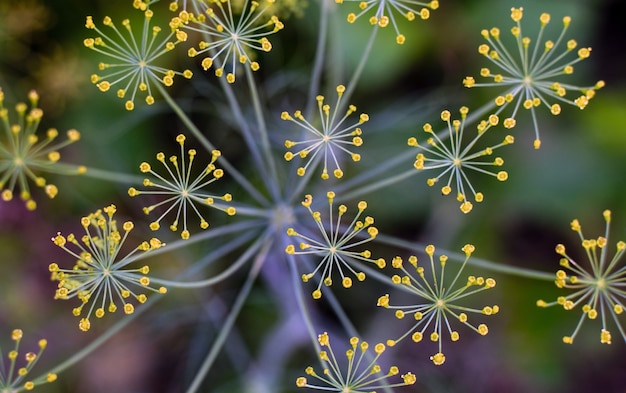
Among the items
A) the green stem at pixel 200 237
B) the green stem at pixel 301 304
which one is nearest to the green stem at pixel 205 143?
the green stem at pixel 200 237

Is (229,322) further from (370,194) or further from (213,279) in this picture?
(370,194)

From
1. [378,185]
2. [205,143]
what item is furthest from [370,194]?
[205,143]

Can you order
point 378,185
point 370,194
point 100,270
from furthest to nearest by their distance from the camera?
1. point 370,194
2. point 378,185
3. point 100,270

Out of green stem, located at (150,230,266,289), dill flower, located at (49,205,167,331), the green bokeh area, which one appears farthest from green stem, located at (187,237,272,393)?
the green bokeh area

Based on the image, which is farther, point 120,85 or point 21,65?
point 21,65

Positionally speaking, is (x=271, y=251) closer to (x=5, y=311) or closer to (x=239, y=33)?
(x=239, y=33)

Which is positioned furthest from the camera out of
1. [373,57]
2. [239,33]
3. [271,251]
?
[373,57]

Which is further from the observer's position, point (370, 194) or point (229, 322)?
point (370, 194)

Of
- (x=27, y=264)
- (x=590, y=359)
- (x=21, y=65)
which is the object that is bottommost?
(x=590, y=359)

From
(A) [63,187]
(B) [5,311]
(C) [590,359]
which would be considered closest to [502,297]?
(C) [590,359]
